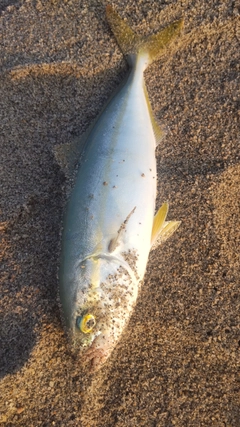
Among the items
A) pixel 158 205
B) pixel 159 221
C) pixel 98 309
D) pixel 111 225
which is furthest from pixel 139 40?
pixel 98 309

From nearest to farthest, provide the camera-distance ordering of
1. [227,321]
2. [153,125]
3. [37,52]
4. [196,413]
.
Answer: [196,413]
[227,321]
[153,125]
[37,52]

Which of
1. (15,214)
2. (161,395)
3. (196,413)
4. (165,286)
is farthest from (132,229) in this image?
(196,413)

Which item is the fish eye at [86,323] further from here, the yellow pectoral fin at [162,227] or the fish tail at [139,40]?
the fish tail at [139,40]

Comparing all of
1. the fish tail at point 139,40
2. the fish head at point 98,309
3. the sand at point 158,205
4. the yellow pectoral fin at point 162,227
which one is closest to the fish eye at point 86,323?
the fish head at point 98,309

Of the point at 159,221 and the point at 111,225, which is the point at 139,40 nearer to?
the point at 159,221

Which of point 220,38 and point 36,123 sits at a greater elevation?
point 36,123

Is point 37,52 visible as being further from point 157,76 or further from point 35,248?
point 35,248
